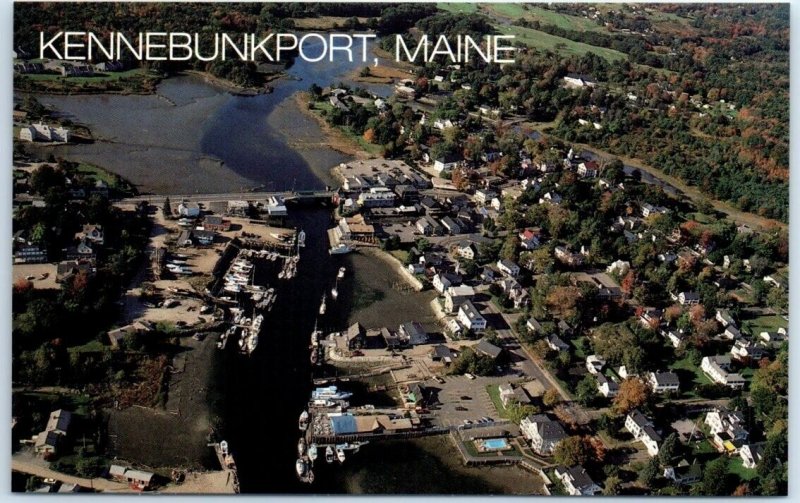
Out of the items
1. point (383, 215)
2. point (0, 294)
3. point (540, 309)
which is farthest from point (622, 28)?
point (0, 294)

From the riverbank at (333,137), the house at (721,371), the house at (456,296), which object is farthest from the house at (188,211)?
the house at (721,371)

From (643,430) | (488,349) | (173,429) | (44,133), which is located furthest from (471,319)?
(44,133)

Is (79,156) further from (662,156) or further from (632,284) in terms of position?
(662,156)

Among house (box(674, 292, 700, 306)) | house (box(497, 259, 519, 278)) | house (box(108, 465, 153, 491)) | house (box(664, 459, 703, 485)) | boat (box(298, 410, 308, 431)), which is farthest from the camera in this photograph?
house (box(497, 259, 519, 278))

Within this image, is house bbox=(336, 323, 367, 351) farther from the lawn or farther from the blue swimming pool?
the blue swimming pool

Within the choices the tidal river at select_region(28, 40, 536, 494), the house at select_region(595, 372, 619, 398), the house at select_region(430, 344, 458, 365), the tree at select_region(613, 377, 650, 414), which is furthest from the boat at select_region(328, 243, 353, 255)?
the tree at select_region(613, 377, 650, 414)
